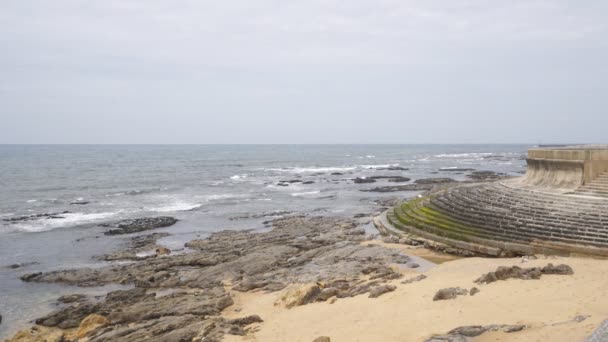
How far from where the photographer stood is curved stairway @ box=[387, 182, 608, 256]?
65.7 ft

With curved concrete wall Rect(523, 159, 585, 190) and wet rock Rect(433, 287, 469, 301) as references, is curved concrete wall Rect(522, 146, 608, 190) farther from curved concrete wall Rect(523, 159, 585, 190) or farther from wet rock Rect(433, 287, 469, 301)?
wet rock Rect(433, 287, 469, 301)

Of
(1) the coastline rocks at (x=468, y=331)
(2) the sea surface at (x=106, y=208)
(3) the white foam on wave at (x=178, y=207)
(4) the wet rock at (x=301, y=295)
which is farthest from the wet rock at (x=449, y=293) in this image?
(3) the white foam on wave at (x=178, y=207)

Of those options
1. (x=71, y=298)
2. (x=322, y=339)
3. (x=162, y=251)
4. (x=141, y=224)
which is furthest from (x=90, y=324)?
(x=141, y=224)

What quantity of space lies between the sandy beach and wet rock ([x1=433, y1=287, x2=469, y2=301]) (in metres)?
0.22

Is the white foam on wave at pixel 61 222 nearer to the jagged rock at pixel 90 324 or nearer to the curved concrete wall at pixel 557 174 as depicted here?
the jagged rock at pixel 90 324

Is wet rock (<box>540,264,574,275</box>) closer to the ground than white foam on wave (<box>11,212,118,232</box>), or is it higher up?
higher up

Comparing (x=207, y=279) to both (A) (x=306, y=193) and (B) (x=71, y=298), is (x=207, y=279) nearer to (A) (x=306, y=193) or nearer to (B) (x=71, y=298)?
(B) (x=71, y=298)

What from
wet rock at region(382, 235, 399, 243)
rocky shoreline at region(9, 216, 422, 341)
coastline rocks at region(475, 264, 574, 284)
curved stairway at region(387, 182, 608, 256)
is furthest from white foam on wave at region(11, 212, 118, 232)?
coastline rocks at region(475, 264, 574, 284)

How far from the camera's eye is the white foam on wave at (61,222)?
36906mm

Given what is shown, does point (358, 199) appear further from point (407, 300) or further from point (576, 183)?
point (407, 300)

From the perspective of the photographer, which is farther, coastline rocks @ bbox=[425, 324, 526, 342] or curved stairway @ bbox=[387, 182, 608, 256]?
curved stairway @ bbox=[387, 182, 608, 256]

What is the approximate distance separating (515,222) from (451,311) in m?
10.8

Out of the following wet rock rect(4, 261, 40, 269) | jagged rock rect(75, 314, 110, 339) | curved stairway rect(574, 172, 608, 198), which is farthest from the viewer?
wet rock rect(4, 261, 40, 269)

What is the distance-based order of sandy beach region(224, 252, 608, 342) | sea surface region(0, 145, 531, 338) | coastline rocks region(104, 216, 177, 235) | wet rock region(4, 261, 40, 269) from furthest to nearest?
coastline rocks region(104, 216, 177, 235) < wet rock region(4, 261, 40, 269) < sea surface region(0, 145, 531, 338) < sandy beach region(224, 252, 608, 342)
